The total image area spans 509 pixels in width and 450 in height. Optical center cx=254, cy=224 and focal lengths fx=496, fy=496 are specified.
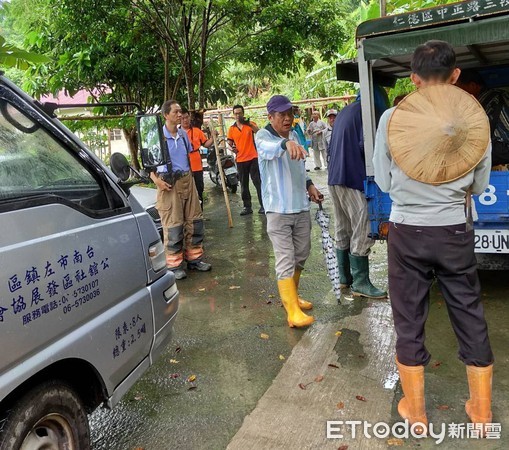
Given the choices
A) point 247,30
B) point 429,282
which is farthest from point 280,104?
point 247,30

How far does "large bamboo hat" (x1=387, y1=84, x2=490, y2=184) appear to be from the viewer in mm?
2273

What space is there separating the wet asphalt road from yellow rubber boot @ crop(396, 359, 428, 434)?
0.38 ft

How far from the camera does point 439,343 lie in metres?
3.48

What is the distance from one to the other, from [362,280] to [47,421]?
3107 millimetres

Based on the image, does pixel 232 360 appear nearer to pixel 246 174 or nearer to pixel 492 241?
pixel 492 241

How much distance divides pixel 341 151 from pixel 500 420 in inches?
96.2

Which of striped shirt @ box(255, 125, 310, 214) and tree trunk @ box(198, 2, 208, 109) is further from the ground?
tree trunk @ box(198, 2, 208, 109)

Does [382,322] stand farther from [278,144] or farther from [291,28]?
[291,28]

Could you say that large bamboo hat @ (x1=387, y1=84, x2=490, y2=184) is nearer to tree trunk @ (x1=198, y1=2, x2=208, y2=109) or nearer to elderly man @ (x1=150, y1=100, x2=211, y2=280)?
elderly man @ (x1=150, y1=100, x2=211, y2=280)

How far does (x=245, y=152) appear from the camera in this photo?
8.66 metres

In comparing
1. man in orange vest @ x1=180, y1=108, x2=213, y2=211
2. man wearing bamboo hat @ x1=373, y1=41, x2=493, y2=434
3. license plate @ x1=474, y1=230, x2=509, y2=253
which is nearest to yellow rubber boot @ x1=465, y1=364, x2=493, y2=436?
man wearing bamboo hat @ x1=373, y1=41, x2=493, y2=434

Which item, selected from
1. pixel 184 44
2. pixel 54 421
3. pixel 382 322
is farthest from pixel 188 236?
pixel 184 44

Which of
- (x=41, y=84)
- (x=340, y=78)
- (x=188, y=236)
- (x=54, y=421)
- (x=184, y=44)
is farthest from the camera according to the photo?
(x=41, y=84)

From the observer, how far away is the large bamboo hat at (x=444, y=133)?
89.5 inches
